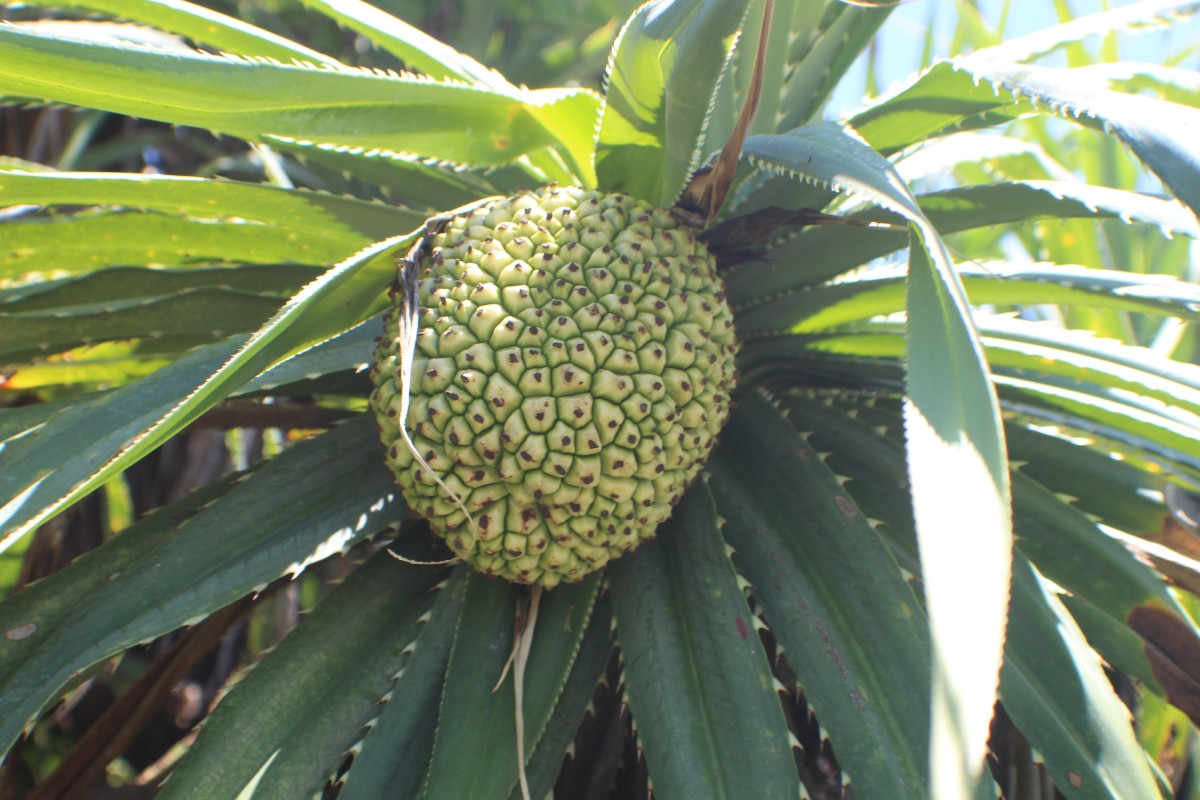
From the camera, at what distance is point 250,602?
3.69ft

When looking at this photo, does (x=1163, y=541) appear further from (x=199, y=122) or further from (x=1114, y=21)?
(x=199, y=122)

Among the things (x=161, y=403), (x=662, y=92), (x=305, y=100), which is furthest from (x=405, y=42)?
(x=161, y=403)

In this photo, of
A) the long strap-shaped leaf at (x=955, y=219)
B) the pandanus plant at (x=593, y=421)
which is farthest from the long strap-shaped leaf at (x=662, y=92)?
the long strap-shaped leaf at (x=955, y=219)

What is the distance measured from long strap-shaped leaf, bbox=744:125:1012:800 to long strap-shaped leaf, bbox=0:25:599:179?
0.40 meters

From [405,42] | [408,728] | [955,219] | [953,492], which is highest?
[405,42]

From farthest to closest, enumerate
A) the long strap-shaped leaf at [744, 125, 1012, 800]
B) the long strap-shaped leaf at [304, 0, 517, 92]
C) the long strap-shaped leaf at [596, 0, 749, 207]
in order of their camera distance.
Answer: the long strap-shaped leaf at [304, 0, 517, 92] → the long strap-shaped leaf at [596, 0, 749, 207] → the long strap-shaped leaf at [744, 125, 1012, 800]

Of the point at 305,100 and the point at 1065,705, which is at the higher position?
the point at 305,100

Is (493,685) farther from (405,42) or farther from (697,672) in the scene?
(405,42)

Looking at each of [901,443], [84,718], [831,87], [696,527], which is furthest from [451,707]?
[84,718]

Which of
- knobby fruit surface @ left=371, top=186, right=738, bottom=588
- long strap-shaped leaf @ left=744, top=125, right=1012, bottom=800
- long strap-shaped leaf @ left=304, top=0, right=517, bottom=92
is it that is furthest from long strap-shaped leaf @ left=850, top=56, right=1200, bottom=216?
long strap-shaped leaf @ left=304, top=0, right=517, bottom=92

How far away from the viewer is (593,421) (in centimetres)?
83

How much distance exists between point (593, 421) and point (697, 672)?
0.25m

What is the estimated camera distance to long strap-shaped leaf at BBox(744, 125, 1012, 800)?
1.42 ft

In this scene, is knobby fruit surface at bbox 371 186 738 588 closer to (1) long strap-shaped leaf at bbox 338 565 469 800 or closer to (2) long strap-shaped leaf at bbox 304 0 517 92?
(1) long strap-shaped leaf at bbox 338 565 469 800
